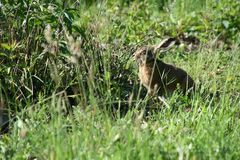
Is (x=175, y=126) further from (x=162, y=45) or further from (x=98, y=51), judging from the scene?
(x=162, y=45)

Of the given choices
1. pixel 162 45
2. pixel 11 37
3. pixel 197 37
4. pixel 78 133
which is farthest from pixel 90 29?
pixel 197 37

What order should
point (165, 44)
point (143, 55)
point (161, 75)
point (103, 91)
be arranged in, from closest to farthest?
1. point (103, 91)
2. point (143, 55)
3. point (161, 75)
4. point (165, 44)

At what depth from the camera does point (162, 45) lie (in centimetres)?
611

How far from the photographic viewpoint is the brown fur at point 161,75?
5.23 meters

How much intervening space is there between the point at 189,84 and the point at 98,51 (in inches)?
32.9

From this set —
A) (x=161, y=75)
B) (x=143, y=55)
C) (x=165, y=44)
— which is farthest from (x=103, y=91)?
(x=165, y=44)

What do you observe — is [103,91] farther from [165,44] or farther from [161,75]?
[165,44]

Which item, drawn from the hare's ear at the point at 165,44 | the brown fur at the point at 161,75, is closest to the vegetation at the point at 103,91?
the brown fur at the point at 161,75

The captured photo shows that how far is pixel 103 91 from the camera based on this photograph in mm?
4676

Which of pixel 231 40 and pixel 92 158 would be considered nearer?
pixel 92 158

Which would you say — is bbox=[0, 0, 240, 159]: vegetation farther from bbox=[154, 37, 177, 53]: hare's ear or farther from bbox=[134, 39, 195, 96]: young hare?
bbox=[154, 37, 177, 53]: hare's ear

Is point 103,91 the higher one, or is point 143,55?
point 143,55

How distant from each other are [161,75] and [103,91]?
85 cm

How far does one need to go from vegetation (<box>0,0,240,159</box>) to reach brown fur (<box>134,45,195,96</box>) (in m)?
0.11
